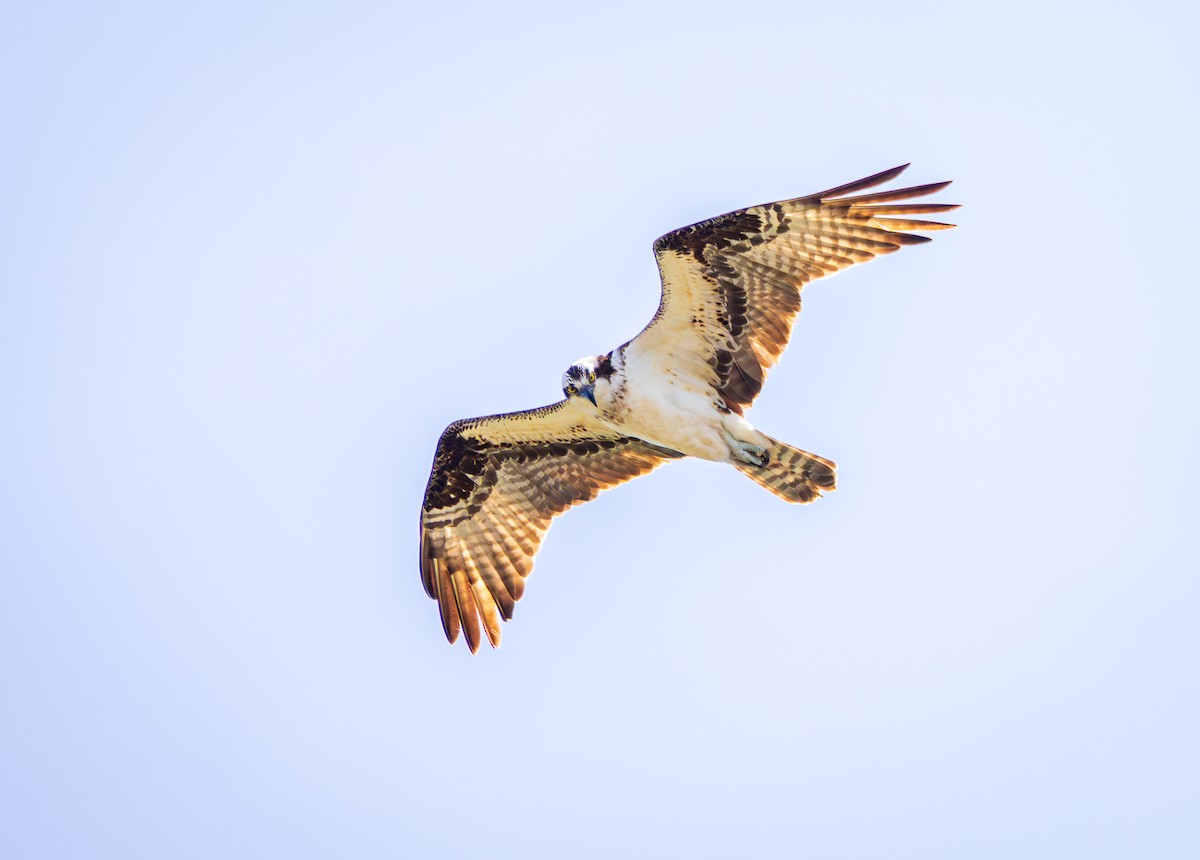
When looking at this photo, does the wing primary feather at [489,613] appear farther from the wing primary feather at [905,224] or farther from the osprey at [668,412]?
the wing primary feather at [905,224]

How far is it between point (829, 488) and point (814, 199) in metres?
2.51

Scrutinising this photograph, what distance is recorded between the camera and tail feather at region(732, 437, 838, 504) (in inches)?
502

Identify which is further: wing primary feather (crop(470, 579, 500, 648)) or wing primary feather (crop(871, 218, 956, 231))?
wing primary feather (crop(470, 579, 500, 648))

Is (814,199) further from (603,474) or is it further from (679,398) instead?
(603,474)

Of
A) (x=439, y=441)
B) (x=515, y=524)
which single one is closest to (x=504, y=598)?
(x=515, y=524)

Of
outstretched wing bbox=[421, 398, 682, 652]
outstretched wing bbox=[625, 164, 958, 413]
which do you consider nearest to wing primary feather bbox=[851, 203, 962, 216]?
outstretched wing bbox=[625, 164, 958, 413]

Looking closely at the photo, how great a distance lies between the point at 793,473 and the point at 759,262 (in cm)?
190

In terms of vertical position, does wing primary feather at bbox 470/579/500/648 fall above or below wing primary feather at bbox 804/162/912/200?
below

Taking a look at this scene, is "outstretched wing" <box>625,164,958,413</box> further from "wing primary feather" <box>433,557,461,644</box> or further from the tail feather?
"wing primary feather" <box>433,557,461,644</box>

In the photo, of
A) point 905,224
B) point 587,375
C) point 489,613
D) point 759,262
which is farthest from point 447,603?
point 905,224

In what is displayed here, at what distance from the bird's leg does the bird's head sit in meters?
1.11

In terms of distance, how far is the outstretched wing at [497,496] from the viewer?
13.7 metres

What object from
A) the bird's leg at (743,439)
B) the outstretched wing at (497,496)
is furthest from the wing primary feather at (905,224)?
the outstretched wing at (497,496)

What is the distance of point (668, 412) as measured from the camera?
1273 cm
